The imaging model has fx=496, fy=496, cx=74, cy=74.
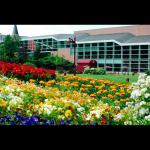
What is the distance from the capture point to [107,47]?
7035 mm

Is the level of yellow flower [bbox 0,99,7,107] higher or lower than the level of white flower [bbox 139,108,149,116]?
higher

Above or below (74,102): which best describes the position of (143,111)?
below

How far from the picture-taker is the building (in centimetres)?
685

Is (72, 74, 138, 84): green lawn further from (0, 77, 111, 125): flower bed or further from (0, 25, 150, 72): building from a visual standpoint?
(0, 77, 111, 125): flower bed

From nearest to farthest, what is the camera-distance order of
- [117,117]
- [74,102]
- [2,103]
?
[2,103], [117,117], [74,102]

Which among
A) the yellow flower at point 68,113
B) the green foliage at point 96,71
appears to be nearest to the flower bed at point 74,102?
the yellow flower at point 68,113

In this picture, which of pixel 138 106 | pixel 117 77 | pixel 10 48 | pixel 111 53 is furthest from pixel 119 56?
pixel 10 48

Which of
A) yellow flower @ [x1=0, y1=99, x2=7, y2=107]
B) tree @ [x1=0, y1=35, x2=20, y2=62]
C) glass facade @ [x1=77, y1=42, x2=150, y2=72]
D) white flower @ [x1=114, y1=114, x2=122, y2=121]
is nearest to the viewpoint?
yellow flower @ [x1=0, y1=99, x2=7, y2=107]

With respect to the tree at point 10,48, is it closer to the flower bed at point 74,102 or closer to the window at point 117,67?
the flower bed at point 74,102

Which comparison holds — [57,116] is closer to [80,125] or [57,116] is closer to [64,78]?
[80,125]

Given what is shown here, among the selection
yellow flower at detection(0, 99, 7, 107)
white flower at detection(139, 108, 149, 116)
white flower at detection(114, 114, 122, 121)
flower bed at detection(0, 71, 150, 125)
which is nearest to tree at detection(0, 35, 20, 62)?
flower bed at detection(0, 71, 150, 125)

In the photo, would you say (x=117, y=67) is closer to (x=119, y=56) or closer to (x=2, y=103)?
(x=119, y=56)

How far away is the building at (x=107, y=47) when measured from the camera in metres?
6.85
